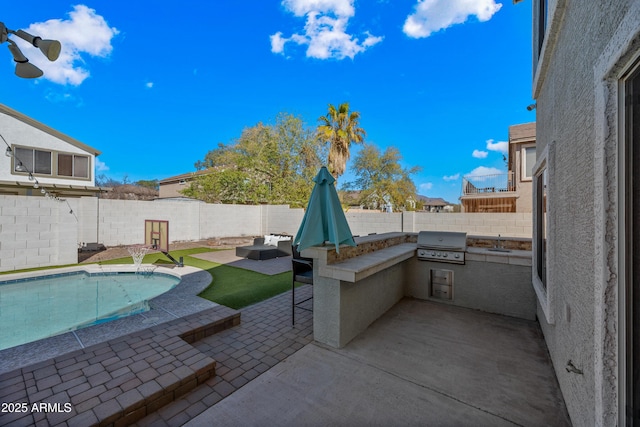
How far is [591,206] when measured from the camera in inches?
63.2

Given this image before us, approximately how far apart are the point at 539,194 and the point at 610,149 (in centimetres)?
298

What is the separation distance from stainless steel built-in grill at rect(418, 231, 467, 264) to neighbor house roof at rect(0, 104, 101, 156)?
62.7 ft

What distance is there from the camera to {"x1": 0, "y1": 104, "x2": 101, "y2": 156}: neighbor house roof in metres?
12.7

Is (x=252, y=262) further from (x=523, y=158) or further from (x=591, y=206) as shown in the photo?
(x=523, y=158)

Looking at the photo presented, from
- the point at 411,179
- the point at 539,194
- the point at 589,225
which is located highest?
the point at 411,179

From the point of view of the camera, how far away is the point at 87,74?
19.0 m

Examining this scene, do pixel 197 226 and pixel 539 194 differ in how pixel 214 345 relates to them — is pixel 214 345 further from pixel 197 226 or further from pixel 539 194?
pixel 197 226

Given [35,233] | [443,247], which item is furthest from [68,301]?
[443,247]

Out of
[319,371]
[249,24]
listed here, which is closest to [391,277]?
[319,371]

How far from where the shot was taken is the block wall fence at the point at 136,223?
7.71 meters

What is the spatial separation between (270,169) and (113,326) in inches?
680

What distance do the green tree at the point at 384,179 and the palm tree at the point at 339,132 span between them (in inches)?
274

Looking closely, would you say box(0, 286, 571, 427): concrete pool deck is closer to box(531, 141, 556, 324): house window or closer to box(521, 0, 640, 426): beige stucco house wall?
box(521, 0, 640, 426): beige stucco house wall

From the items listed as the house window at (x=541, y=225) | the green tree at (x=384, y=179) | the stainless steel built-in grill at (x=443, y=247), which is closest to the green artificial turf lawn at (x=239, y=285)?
the stainless steel built-in grill at (x=443, y=247)
